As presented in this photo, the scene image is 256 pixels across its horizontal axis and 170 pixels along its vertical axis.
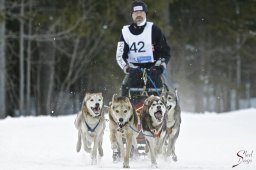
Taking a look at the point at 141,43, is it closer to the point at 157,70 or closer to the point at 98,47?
the point at 157,70

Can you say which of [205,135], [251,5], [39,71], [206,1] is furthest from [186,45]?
[205,135]

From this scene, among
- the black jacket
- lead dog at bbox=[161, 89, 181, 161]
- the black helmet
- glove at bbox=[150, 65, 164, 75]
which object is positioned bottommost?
lead dog at bbox=[161, 89, 181, 161]

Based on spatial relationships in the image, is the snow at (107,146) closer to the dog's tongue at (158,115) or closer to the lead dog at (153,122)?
the lead dog at (153,122)

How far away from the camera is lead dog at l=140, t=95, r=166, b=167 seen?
870 cm

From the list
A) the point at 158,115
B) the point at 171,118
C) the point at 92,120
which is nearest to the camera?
the point at 158,115

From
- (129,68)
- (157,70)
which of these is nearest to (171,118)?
(157,70)

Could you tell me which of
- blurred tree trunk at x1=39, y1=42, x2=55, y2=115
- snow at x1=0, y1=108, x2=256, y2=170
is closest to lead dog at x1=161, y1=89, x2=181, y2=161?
snow at x1=0, y1=108, x2=256, y2=170

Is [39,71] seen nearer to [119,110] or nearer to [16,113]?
[16,113]

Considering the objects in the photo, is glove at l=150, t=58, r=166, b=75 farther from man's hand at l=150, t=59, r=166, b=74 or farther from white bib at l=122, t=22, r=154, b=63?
white bib at l=122, t=22, r=154, b=63

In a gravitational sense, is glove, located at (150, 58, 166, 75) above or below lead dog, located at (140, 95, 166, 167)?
above

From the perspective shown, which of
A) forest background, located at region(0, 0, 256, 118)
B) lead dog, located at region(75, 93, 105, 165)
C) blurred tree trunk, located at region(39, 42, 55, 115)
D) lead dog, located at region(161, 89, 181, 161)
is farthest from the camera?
blurred tree trunk, located at region(39, 42, 55, 115)

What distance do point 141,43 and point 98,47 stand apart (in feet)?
71.0

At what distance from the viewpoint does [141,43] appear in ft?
32.9

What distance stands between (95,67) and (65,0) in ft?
16.9
